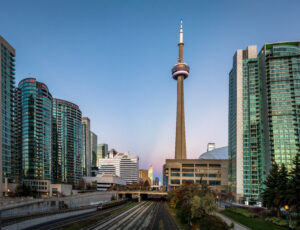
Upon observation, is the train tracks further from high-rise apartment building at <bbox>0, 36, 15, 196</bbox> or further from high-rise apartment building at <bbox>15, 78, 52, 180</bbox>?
high-rise apartment building at <bbox>15, 78, 52, 180</bbox>

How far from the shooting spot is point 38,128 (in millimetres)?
181625

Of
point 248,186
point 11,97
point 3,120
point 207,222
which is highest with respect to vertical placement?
point 11,97

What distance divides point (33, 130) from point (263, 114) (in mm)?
143230

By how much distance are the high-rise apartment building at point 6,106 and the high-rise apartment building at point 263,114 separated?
380 feet

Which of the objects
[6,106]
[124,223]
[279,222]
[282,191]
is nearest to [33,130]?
[6,106]

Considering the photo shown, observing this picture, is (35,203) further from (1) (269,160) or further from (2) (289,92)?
(2) (289,92)

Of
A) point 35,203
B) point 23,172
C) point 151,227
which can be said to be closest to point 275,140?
point 151,227

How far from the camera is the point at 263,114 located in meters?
141

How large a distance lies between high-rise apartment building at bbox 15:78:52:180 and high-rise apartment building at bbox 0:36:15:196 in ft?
133

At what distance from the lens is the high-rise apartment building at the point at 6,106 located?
12612cm

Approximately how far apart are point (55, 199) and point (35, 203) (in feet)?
39.9

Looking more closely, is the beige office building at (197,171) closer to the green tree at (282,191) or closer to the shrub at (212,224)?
the green tree at (282,191)

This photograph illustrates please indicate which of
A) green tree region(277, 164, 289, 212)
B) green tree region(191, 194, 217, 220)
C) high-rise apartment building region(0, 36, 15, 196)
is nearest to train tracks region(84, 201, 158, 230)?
green tree region(191, 194, 217, 220)

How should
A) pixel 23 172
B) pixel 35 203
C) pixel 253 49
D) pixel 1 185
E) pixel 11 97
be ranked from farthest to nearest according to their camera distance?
pixel 23 172, pixel 253 49, pixel 11 97, pixel 1 185, pixel 35 203
